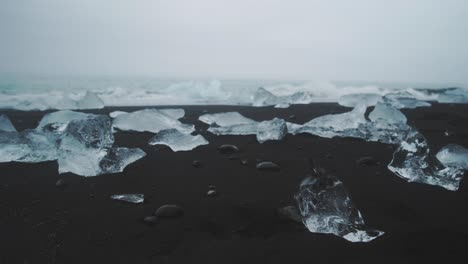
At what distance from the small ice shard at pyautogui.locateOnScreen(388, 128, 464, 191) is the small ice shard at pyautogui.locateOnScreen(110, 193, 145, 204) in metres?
2.07

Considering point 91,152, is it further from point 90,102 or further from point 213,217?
point 90,102

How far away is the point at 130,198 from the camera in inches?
77.9

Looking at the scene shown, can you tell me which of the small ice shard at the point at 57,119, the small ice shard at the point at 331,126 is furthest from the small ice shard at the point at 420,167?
the small ice shard at the point at 57,119

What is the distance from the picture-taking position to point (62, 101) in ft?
26.5

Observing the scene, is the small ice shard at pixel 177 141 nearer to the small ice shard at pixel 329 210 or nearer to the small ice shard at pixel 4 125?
the small ice shard at pixel 329 210

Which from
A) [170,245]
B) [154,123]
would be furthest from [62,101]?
[170,245]

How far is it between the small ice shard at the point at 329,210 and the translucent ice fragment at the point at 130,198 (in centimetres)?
107

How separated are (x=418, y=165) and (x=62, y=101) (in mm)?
8646

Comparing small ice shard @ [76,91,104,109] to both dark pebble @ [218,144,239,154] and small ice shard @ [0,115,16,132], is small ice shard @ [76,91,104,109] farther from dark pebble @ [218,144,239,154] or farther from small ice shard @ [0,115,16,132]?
dark pebble @ [218,144,239,154]

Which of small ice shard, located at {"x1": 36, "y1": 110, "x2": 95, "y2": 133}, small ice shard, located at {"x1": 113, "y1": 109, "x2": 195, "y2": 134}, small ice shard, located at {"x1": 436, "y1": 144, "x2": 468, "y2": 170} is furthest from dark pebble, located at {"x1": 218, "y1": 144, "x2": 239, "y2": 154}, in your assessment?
small ice shard, located at {"x1": 36, "y1": 110, "x2": 95, "y2": 133}

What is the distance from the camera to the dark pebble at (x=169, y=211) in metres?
1.76

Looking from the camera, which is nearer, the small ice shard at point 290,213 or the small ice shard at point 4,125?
the small ice shard at point 290,213

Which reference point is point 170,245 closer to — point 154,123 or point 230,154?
point 230,154

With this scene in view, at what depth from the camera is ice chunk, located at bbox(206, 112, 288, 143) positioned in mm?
3600
